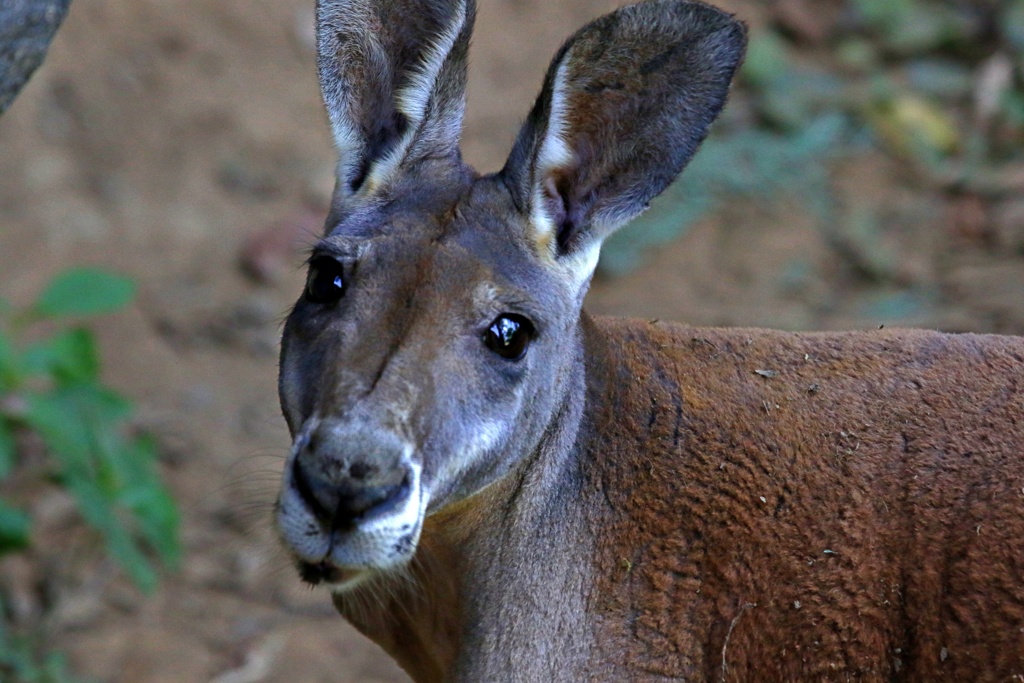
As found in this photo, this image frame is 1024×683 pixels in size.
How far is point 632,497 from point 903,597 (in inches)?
32.0

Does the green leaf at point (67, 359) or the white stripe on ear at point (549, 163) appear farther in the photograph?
the green leaf at point (67, 359)

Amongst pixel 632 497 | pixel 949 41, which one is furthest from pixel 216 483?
pixel 949 41

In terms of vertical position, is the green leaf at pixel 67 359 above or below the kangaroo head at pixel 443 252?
below

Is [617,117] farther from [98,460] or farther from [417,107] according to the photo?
[98,460]

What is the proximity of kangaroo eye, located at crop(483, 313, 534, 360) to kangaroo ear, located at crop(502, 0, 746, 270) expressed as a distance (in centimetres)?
36

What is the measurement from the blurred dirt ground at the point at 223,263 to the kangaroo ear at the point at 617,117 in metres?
3.36

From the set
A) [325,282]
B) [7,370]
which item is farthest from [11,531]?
[325,282]

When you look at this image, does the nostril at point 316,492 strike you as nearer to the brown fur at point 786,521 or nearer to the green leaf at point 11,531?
the brown fur at point 786,521

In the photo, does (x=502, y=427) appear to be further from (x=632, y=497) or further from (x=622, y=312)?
(x=622, y=312)

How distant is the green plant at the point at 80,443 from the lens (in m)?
5.48

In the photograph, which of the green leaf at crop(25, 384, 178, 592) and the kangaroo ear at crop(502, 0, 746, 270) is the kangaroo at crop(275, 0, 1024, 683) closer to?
the kangaroo ear at crop(502, 0, 746, 270)

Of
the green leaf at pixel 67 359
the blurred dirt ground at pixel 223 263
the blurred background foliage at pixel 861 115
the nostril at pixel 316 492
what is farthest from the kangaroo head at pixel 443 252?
the blurred background foliage at pixel 861 115

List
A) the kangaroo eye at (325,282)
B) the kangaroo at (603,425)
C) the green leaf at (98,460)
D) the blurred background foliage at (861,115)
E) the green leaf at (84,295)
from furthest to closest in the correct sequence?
1. the blurred background foliage at (861,115)
2. the green leaf at (84,295)
3. the green leaf at (98,460)
4. the kangaroo eye at (325,282)
5. the kangaroo at (603,425)

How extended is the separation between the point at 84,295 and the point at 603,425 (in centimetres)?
319
